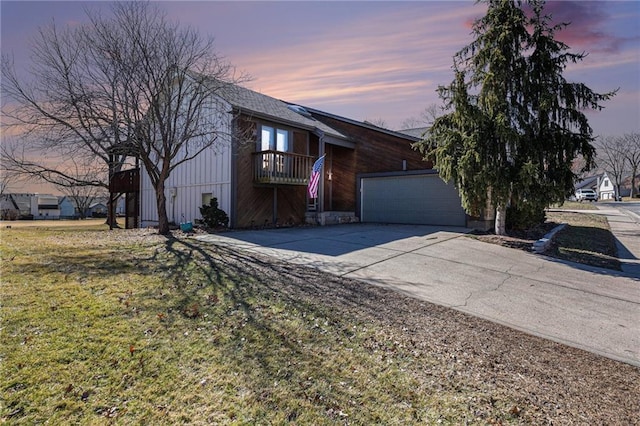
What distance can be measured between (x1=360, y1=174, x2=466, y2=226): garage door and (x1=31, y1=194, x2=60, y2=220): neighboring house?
54228 millimetres

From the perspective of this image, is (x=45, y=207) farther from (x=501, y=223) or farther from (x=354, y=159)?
(x=501, y=223)

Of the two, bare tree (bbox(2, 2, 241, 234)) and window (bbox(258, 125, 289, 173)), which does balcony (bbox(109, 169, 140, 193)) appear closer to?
→ bare tree (bbox(2, 2, 241, 234))

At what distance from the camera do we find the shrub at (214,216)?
12017mm

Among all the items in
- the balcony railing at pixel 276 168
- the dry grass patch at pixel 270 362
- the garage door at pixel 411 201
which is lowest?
the dry grass patch at pixel 270 362

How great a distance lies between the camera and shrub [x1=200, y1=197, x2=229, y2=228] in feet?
39.4

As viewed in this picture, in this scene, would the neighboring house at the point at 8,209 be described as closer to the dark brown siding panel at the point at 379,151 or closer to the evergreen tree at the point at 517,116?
the dark brown siding panel at the point at 379,151

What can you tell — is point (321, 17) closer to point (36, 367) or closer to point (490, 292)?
point (490, 292)

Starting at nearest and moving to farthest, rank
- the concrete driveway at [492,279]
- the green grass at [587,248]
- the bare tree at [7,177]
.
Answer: the concrete driveway at [492,279] < the green grass at [587,248] < the bare tree at [7,177]

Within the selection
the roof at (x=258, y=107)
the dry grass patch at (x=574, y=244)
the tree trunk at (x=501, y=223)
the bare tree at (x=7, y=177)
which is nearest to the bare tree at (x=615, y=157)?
the dry grass patch at (x=574, y=244)

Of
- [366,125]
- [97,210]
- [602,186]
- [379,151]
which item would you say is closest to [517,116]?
[379,151]

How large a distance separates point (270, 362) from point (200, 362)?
2.18ft

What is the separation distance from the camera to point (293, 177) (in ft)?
45.0

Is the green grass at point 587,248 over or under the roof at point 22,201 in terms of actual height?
under

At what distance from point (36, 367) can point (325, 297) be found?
340 cm
